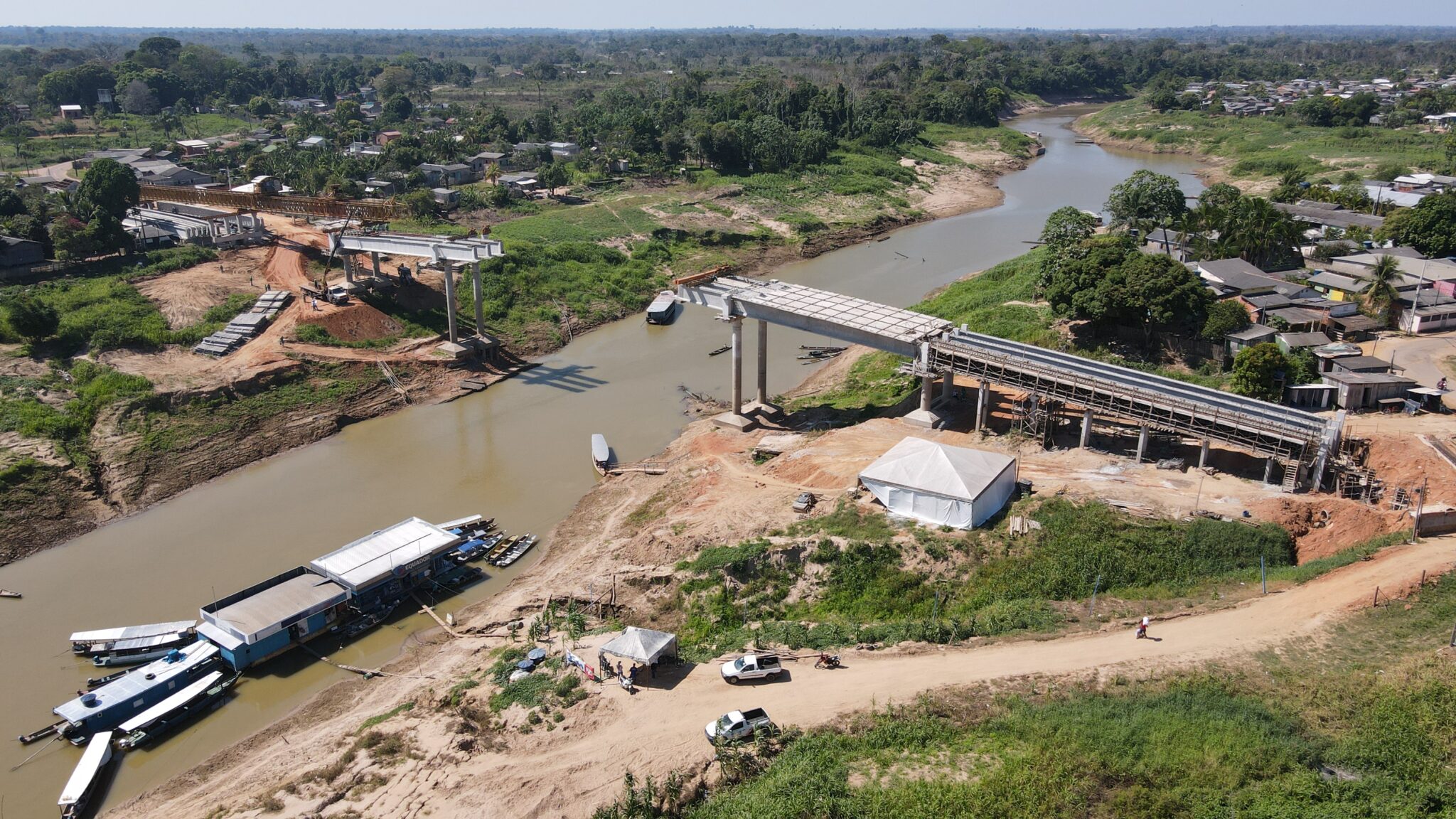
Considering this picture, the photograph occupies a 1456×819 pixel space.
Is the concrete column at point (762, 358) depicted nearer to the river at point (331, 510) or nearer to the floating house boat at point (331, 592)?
the river at point (331, 510)

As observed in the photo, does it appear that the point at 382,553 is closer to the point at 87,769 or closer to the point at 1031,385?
the point at 87,769

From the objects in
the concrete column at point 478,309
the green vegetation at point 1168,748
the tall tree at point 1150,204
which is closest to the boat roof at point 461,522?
the green vegetation at point 1168,748

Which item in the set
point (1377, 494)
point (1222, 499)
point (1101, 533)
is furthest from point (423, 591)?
point (1377, 494)

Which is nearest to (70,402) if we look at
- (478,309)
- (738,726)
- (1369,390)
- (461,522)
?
(478,309)

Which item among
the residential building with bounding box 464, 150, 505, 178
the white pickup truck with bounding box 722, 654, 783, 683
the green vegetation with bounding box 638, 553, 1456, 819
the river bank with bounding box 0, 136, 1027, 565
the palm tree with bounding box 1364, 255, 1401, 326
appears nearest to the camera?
the green vegetation with bounding box 638, 553, 1456, 819

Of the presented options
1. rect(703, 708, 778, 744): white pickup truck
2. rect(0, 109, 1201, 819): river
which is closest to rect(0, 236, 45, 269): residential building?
rect(0, 109, 1201, 819): river

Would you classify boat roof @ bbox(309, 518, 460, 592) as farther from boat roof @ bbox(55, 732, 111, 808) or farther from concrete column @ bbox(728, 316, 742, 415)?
concrete column @ bbox(728, 316, 742, 415)

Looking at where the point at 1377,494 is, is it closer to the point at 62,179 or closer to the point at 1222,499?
the point at 1222,499
